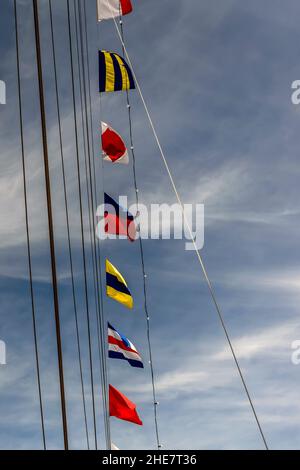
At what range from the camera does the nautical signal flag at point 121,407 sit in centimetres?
1630

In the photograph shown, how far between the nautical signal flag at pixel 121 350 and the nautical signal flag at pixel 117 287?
4.32ft

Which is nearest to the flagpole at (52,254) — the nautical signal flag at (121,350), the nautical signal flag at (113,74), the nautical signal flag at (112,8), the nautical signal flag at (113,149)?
the nautical signal flag at (113,74)

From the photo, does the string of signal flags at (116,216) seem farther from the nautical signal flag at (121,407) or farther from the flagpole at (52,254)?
the flagpole at (52,254)

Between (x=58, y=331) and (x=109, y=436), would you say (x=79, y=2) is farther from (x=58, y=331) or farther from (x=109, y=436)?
(x=109, y=436)

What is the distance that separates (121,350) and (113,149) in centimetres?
727

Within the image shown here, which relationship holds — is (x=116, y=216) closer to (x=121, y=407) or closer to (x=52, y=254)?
(x=121, y=407)

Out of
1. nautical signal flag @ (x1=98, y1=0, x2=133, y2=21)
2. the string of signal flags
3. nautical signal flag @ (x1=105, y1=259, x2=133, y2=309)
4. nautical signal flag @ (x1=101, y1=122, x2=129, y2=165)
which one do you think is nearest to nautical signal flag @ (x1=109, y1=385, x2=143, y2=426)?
the string of signal flags

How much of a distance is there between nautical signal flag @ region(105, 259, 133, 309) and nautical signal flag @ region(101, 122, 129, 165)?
12.3 ft

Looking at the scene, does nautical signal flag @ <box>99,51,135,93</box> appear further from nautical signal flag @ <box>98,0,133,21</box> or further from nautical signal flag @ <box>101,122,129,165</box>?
nautical signal flag @ <box>101,122,129,165</box>

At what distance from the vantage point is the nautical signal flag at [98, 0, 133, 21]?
54.7ft

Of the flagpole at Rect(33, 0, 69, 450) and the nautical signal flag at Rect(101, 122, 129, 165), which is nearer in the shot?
the flagpole at Rect(33, 0, 69, 450)

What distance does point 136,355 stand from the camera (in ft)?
55.8
